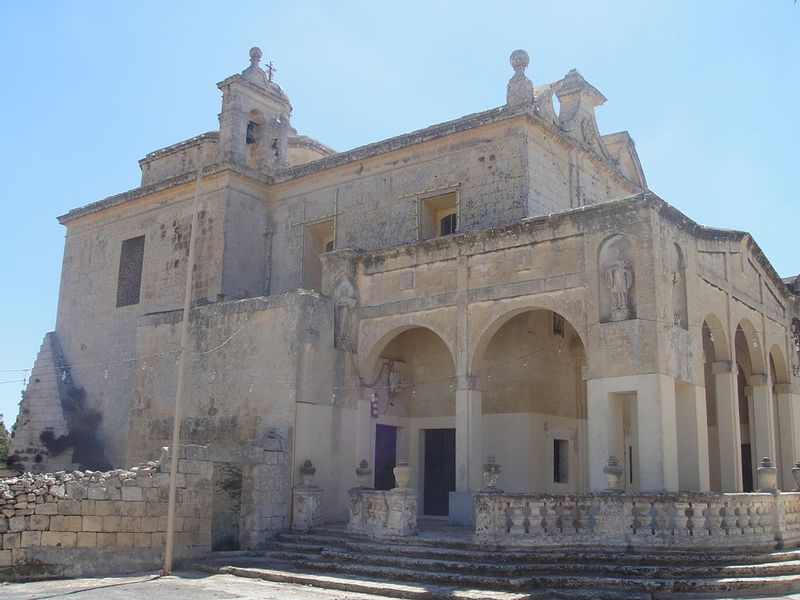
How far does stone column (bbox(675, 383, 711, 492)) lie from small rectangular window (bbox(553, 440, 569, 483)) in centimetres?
438

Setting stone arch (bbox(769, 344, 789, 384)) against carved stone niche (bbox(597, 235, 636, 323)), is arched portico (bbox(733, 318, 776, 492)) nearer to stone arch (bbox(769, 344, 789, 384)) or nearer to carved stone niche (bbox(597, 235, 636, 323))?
stone arch (bbox(769, 344, 789, 384))

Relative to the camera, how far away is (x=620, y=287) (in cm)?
1469

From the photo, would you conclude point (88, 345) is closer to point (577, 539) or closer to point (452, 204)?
point (452, 204)

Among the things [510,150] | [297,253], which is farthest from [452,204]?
[297,253]

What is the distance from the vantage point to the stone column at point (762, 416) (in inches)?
740

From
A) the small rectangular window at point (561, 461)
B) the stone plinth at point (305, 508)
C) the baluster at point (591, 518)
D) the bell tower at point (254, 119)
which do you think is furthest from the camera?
the bell tower at point (254, 119)

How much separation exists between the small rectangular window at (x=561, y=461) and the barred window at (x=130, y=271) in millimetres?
13776

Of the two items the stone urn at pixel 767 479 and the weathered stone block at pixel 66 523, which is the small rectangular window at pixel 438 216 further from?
the weathered stone block at pixel 66 523

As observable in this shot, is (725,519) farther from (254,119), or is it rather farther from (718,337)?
(254,119)

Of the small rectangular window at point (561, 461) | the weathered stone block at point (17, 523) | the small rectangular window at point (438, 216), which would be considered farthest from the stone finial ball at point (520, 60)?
the weathered stone block at point (17, 523)

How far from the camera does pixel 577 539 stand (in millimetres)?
13008

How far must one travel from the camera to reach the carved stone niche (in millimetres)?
14664

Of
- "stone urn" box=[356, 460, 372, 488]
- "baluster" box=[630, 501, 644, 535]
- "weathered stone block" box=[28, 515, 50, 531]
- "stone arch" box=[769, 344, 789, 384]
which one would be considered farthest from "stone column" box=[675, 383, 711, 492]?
"weathered stone block" box=[28, 515, 50, 531]

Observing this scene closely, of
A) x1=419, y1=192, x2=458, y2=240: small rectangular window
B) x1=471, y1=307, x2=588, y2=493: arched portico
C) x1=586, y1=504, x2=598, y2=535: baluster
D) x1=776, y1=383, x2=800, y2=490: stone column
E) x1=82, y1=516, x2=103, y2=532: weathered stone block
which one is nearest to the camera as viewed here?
x1=586, y1=504, x2=598, y2=535: baluster
